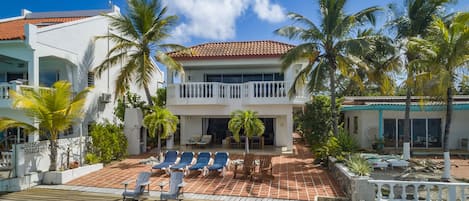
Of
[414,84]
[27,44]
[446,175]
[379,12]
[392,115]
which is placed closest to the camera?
[446,175]

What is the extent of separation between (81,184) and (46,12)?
15829 millimetres

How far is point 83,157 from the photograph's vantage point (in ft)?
44.7

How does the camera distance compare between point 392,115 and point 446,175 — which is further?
point 392,115

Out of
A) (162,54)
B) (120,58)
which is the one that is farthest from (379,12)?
(120,58)

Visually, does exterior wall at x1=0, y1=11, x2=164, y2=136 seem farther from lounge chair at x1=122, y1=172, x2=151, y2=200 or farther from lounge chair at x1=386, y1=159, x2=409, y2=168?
lounge chair at x1=386, y1=159, x2=409, y2=168

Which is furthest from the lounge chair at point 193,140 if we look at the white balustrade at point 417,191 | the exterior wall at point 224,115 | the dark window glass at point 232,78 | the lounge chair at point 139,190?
the white balustrade at point 417,191

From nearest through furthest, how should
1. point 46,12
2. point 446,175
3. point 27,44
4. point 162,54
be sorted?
point 446,175
point 27,44
point 162,54
point 46,12

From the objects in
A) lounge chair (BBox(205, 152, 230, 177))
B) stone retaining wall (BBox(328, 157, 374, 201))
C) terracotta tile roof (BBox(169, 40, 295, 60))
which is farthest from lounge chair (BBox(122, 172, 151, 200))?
terracotta tile roof (BBox(169, 40, 295, 60))

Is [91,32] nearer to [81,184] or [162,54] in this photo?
[162,54]

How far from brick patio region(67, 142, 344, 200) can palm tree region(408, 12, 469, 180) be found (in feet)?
15.1

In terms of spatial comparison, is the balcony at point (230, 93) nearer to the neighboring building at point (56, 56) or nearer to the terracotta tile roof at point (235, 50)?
the terracotta tile roof at point (235, 50)

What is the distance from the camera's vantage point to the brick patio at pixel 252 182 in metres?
9.81

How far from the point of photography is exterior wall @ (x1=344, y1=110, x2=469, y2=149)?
18.9m

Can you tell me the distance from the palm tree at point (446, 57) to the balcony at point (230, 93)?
731 centimetres
